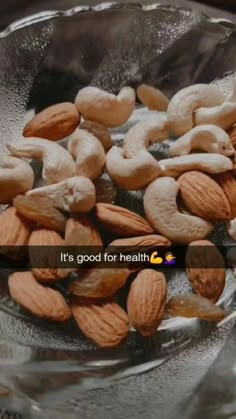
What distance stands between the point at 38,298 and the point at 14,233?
0.04 m

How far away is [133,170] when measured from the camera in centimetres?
41

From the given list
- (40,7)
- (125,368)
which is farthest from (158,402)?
(40,7)

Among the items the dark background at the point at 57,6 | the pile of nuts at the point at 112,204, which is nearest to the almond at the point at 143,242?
the pile of nuts at the point at 112,204

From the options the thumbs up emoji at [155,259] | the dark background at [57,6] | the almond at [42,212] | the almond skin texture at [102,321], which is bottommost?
the almond skin texture at [102,321]

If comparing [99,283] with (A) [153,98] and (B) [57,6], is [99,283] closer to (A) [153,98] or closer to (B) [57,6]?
(A) [153,98]

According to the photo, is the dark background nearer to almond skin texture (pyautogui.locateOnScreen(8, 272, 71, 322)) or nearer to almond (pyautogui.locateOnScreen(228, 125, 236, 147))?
almond (pyautogui.locateOnScreen(228, 125, 236, 147))

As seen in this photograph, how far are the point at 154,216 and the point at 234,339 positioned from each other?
0.09 meters

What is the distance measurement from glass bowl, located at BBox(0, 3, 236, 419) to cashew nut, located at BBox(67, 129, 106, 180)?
0.03 metres

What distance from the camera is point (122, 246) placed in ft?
1.26

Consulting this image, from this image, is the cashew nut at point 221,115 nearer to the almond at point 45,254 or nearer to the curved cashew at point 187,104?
the curved cashew at point 187,104

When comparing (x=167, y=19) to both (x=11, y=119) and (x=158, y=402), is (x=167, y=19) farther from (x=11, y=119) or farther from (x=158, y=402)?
(x=158, y=402)

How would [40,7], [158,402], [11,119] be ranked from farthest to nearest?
[40,7], [11,119], [158,402]

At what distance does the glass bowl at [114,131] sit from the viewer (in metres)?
0.35

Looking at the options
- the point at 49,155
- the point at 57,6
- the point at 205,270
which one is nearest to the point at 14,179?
the point at 49,155
